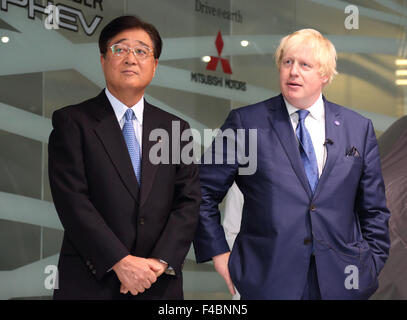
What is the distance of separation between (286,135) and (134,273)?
33.7 inches

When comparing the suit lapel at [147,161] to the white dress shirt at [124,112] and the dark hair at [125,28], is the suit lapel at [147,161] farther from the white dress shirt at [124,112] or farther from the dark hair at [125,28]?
the dark hair at [125,28]

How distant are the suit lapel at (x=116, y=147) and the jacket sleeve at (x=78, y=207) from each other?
9 centimetres

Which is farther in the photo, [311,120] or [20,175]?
[20,175]

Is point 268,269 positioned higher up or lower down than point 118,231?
lower down

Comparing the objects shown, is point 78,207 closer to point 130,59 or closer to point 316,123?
point 130,59

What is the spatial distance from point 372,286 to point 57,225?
2.48 m

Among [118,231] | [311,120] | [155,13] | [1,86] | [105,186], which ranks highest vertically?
[155,13]

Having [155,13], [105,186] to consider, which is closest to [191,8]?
[155,13]

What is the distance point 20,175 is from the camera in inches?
168

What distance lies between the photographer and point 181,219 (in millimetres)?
2475

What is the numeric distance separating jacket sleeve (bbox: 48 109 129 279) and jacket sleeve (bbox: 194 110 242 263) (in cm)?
43

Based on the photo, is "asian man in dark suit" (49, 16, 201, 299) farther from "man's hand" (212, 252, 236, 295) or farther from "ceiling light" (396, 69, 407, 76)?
"ceiling light" (396, 69, 407, 76)

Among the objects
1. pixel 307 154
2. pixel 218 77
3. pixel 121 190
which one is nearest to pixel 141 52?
pixel 121 190

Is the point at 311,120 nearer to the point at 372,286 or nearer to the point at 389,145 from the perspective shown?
the point at 372,286
